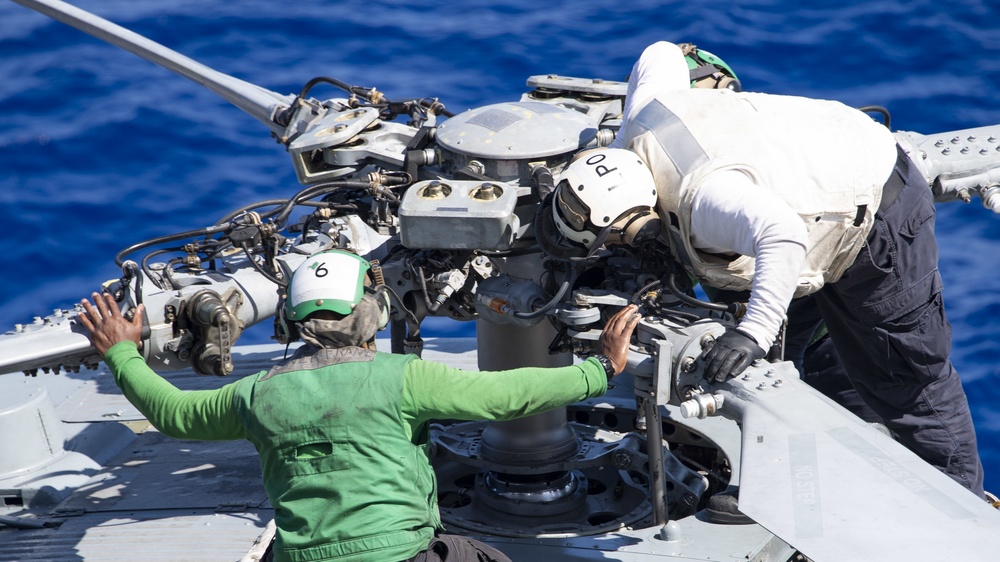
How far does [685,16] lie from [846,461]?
42.6 feet

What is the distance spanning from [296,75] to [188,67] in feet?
28.4

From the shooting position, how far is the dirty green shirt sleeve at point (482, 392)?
410 cm

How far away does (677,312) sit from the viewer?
17.0ft

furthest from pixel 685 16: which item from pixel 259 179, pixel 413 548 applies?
pixel 413 548

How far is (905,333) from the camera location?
608 centimetres

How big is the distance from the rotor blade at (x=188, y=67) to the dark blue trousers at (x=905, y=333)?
311 cm

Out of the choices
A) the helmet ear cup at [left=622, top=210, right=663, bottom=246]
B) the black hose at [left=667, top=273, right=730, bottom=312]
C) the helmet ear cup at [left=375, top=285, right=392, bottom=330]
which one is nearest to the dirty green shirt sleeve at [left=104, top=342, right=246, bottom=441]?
the helmet ear cup at [left=375, top=285, right=392, bottom=330]

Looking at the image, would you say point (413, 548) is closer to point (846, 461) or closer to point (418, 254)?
point (846, 461)

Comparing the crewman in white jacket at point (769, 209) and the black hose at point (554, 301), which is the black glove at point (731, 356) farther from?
the black hose at point (554, 301)

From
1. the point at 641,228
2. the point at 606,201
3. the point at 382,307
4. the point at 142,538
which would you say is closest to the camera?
the point at 382,307

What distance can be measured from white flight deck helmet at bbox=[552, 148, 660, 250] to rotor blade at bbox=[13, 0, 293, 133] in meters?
2.36

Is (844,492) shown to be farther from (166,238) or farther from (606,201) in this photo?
(166,238)

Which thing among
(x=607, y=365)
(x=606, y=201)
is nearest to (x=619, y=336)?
(x=607, y=365)

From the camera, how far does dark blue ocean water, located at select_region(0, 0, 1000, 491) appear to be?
13.7m
